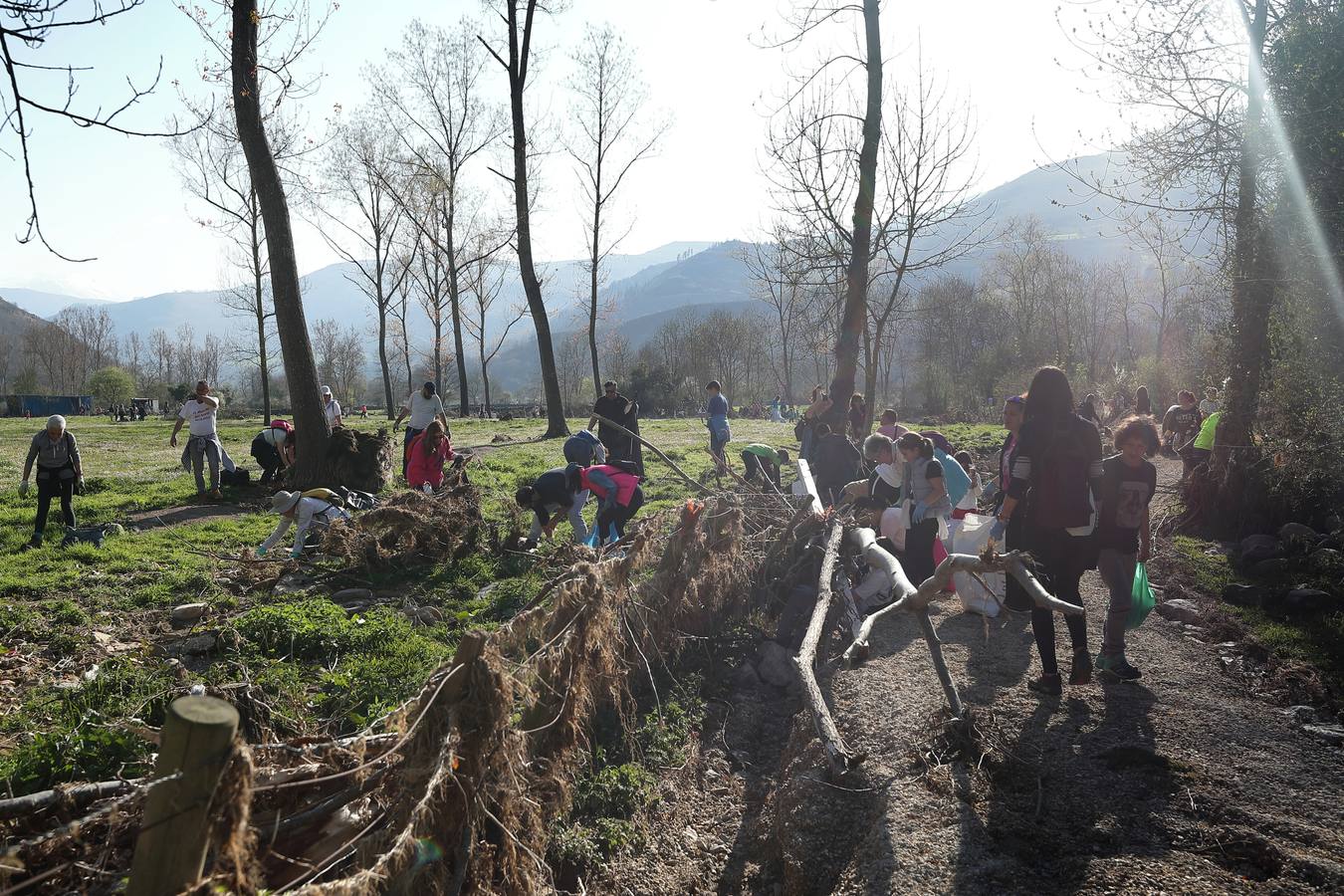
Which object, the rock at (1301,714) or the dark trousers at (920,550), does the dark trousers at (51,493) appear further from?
the rock at (1301,714)

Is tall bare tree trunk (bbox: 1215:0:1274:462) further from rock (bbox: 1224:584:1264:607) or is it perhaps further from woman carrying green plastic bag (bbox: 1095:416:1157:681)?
woman carrying green plastic bag (bbox: 1095:416:1157:681)

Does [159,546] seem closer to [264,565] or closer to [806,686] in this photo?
[264,565]

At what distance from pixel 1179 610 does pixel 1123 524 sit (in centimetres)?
249

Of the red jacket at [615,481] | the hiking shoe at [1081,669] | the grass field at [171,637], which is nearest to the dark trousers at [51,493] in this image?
the grass field at [171,637]

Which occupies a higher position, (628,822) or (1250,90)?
(1250,90)

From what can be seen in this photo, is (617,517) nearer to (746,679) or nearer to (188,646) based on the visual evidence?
(746,679)

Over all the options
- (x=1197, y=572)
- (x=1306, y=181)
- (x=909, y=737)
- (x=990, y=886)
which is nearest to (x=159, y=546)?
(x=909, y=737)

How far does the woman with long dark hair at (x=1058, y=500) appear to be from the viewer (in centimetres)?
496

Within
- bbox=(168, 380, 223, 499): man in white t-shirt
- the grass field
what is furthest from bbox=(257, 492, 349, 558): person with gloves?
bbox=(168, 380, 223, 499): man in white t-shirt

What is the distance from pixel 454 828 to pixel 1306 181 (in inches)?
435

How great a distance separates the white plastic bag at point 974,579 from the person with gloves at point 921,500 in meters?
0.34

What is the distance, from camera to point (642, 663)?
17.4 feet

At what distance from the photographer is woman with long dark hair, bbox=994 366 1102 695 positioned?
4957 millimetres

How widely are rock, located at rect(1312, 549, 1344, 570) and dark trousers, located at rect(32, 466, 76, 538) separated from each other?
13510 mm
